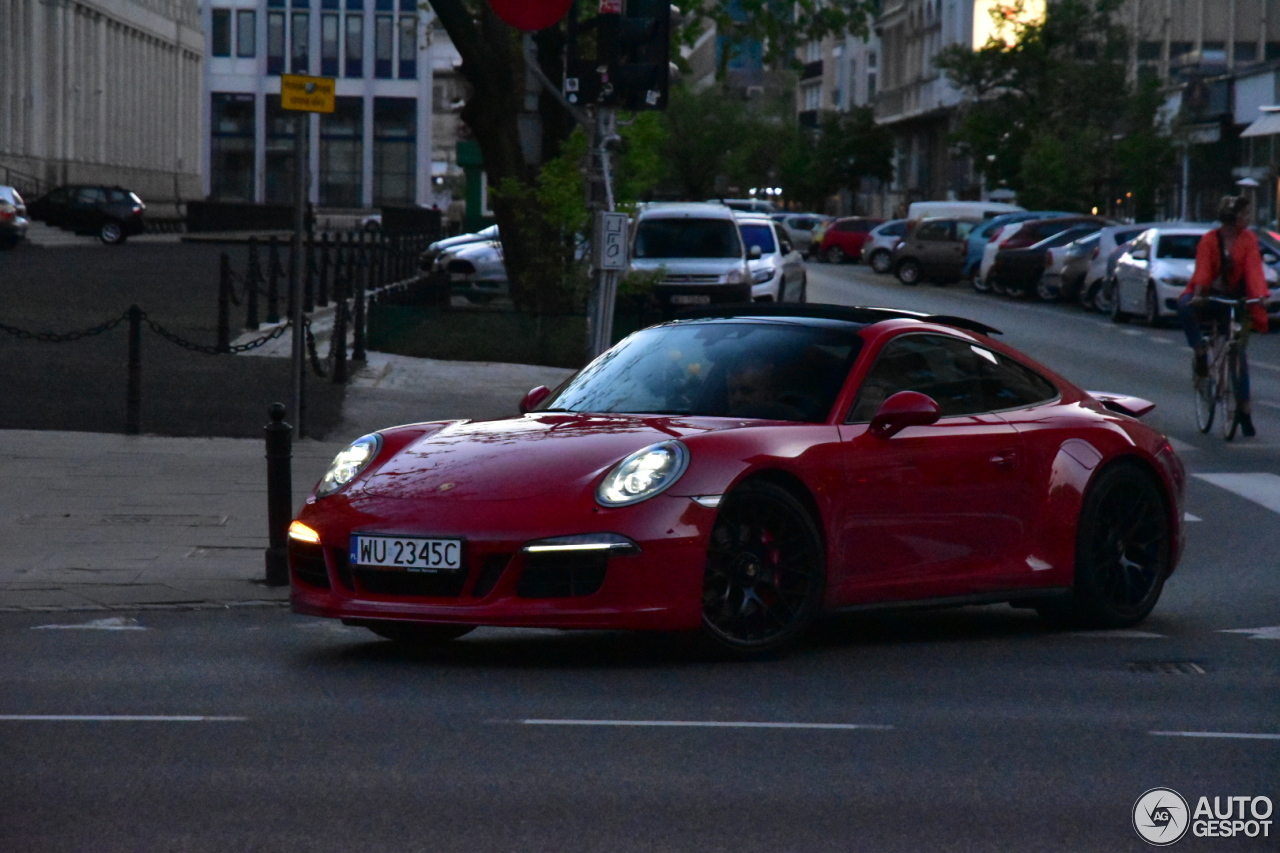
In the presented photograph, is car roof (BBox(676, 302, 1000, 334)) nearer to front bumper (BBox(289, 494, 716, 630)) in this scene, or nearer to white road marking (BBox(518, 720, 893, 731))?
front bumper (BBox(289, 494, 716, 630))

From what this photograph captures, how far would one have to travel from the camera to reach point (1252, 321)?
16.8 meters

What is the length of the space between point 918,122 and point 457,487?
294 feet

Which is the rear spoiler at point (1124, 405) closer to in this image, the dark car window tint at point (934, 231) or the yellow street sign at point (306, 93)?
the yellow street sign at point (306, 93)

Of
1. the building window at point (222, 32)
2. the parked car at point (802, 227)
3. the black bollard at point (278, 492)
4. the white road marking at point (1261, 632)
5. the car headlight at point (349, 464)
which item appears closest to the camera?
the car headlight at point (349, 464)

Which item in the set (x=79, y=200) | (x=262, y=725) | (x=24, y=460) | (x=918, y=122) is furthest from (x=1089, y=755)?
(x=918, y=122)

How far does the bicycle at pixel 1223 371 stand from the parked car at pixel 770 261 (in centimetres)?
1221

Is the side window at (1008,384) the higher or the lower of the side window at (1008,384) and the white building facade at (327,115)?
the lower


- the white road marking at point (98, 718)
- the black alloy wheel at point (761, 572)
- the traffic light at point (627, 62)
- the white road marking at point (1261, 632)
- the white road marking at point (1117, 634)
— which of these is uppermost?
the traffic light at point (627, 62)

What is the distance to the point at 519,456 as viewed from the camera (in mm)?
7645

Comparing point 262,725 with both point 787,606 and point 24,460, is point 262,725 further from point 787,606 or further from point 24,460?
point 24,460

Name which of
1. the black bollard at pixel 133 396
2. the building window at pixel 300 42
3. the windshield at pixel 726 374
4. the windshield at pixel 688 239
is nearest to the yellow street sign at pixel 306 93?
the black bollard at pixel 133 396

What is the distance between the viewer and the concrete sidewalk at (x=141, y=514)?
9969 mm

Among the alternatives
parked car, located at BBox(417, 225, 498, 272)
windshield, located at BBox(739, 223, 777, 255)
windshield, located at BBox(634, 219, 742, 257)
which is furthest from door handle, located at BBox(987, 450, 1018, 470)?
parked car, located at BBox(417, 225, 498, 272)

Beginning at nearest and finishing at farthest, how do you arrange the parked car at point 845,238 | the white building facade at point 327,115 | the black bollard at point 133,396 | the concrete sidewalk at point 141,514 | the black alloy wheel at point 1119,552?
the black alloy wheel at point 1119,552 → the concrete sidewalk at point 141,514 → the black bollard at point 133,396 → the parked car at point 845,238 → the white building facade at point 327,115
